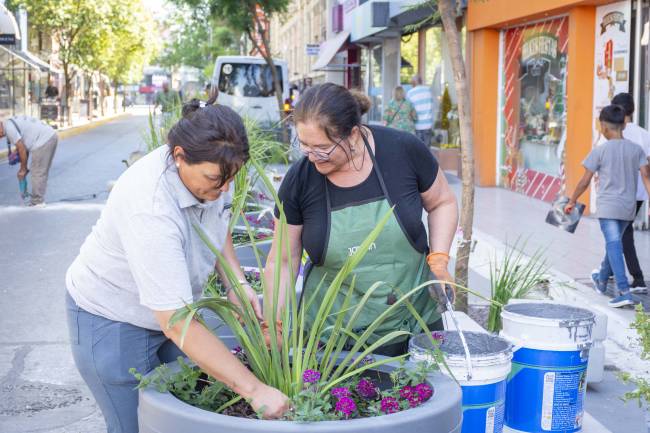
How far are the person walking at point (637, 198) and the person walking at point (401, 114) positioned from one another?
32.3 feet

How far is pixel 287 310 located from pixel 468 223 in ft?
11.4

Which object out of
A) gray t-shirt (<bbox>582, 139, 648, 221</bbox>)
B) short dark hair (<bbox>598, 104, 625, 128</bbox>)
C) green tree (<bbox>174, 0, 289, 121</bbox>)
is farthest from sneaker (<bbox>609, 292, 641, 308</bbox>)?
green tree (<bbox>174, 0, 289, 121</bbox>)

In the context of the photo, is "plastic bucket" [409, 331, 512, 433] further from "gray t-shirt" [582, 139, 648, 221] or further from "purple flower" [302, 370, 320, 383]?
"gray t-shirt" [582, 139, 648, 221]

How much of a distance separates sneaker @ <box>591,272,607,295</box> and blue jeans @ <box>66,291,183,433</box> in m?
5.73

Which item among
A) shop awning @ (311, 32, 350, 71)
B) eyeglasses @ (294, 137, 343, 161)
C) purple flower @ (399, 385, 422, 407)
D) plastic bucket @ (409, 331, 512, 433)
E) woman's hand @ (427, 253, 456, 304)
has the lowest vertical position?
plastic bucket @ (409, 331, 512, 433)

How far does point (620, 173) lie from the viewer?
25.1 feet

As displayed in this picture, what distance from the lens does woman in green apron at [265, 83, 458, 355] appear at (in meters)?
3.41

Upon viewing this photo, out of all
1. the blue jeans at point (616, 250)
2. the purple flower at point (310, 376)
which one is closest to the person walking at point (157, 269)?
the purple flower at point (310, 376)

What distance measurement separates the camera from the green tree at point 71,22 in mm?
39750

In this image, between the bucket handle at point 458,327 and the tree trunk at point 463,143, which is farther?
the tree trunk at point 463,143

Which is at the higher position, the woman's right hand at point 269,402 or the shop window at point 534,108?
the shop window at point 534,108

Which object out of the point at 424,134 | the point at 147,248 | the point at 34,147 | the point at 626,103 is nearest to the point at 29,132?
the point at 34,147

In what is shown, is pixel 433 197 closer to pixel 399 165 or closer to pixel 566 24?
pixel 399 165

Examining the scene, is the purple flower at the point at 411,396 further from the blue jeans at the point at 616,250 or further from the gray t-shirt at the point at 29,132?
the gray t-shirt at the point at 29,132
